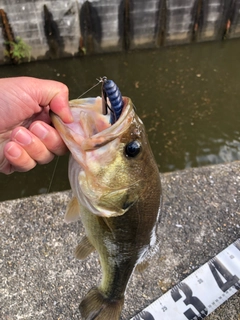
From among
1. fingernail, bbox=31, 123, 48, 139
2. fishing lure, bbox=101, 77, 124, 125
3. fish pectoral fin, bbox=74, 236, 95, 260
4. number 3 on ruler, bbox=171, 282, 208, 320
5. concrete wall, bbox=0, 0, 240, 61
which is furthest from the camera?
concrete wall, bbox=0, 0, 240, 61

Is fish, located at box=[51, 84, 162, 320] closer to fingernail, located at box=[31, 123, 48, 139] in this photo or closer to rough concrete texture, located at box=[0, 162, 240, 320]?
fingernail, located at box=[31, 123, 48, 139]

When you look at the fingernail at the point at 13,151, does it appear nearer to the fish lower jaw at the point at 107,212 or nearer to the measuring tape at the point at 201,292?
the fish lower jaw at the point at 107,212

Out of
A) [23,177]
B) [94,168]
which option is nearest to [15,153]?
[94,168]

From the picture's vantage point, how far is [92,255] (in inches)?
Result: 97.0

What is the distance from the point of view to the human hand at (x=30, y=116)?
1.55 meters

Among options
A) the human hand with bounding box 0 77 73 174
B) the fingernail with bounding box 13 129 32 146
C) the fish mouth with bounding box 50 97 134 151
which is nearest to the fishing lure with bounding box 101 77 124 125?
the fish mouth with bounding box 50 97 134 151

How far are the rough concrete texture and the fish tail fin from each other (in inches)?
21.0

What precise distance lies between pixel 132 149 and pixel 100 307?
0.92 metres

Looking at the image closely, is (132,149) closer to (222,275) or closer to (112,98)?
(112,98)

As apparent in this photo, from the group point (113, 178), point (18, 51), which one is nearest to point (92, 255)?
point (113, 178)

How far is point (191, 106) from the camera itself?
227 inches

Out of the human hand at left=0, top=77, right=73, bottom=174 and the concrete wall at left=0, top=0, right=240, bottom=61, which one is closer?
the human hand at left=0, top=77, right=73, bottom=174

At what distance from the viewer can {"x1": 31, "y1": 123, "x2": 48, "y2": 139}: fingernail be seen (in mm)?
1544

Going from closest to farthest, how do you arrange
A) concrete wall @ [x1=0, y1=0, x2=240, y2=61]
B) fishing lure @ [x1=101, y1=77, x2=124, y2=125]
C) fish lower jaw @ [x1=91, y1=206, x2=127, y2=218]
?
fishing lure @ [x1=101, y1=77, x2=124, y2=125] → fish lower jaw @ [x1=91, y1=206, x2=127, y2=218] → concrete wall @ [x1=0, y1=0, x2=240, y2=61]
